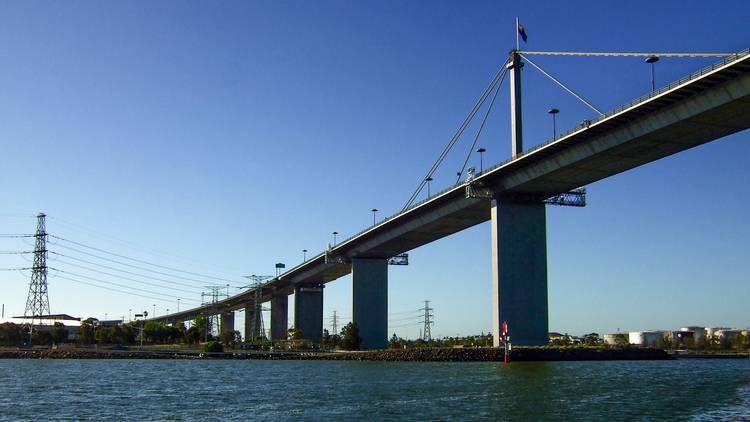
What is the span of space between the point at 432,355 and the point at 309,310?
88880 millimetres

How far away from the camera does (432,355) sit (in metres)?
99.1

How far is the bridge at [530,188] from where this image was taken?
6309 cm

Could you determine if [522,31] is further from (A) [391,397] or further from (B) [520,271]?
(A) [391,397]

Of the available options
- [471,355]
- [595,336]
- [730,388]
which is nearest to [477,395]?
[730,388]

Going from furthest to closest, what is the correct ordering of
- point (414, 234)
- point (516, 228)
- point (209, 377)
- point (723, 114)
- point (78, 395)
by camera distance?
point (414, 234), point (516, 228), point (209, 377), point (723, 114), point (78, 395)

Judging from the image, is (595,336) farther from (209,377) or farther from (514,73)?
(209,377)

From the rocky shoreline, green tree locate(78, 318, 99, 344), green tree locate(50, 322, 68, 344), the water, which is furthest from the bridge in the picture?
green tree locate(50, 322, 68, 344)

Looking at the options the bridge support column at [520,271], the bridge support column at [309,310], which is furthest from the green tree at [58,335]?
the bridge support column at [520,271]

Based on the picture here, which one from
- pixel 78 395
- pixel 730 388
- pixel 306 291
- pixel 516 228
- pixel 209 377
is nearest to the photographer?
pixel 78 395

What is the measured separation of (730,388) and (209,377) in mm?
41711

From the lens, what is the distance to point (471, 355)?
91.6 m

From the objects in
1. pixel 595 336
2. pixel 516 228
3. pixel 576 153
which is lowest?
pixel 595 336

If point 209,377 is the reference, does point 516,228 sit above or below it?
above

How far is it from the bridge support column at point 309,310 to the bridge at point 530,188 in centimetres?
4325
